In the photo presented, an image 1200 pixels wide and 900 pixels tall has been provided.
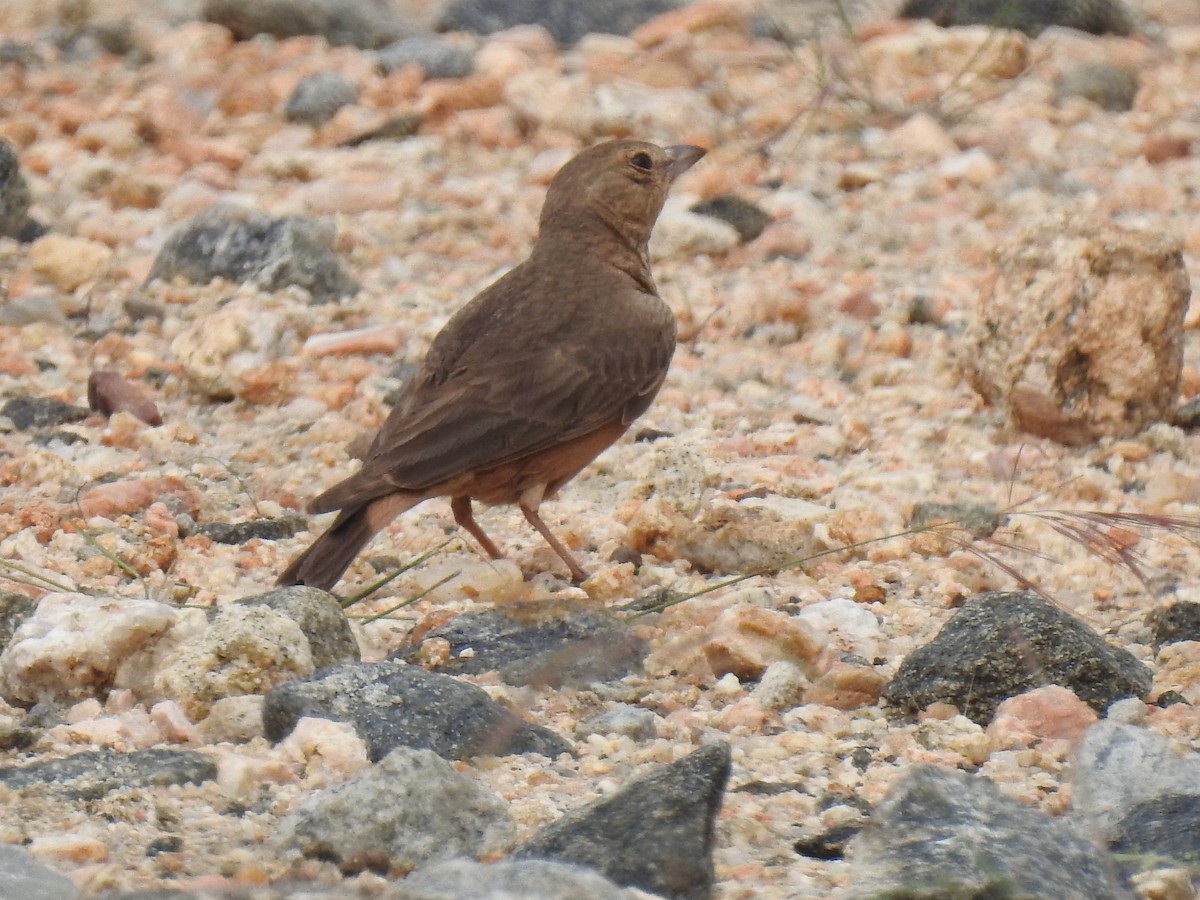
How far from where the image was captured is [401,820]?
10.1ft

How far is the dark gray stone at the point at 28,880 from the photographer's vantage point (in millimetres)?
2738

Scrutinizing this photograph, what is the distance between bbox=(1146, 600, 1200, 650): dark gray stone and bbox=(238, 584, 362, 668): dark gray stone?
175 cm

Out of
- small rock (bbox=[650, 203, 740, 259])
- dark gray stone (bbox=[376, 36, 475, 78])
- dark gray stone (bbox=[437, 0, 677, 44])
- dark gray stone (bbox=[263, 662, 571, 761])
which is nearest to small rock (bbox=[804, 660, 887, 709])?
dark gray stone (bbox=[263, 662, 571, 761])

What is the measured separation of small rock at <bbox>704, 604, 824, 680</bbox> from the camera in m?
4.15

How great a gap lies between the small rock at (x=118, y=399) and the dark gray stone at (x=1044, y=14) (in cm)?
479

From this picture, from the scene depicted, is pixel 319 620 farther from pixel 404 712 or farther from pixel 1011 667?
pixel 1011 667

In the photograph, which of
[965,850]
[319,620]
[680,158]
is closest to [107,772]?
[319,620]

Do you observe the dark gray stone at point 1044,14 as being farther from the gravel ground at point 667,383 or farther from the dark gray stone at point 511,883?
the dark gray stone at point 511,883

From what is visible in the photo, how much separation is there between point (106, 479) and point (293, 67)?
434 cm

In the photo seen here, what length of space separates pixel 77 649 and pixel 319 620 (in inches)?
19.5

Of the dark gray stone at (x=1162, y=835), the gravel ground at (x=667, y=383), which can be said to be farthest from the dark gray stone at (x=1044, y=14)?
the dark gray stone at (x=1162, y=835)

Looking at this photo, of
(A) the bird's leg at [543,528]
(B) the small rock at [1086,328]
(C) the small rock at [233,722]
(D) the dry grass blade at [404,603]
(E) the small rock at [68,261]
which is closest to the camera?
(C) the small rock at [233,722]

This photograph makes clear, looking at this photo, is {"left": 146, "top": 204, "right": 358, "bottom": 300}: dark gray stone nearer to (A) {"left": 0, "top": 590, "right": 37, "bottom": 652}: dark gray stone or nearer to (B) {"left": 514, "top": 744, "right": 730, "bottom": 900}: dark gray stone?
(A) {"left": 0, "top": 590, "right": 37, "bottom": 652}: dark gray stone

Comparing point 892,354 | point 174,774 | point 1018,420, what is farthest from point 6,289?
point 174,774
